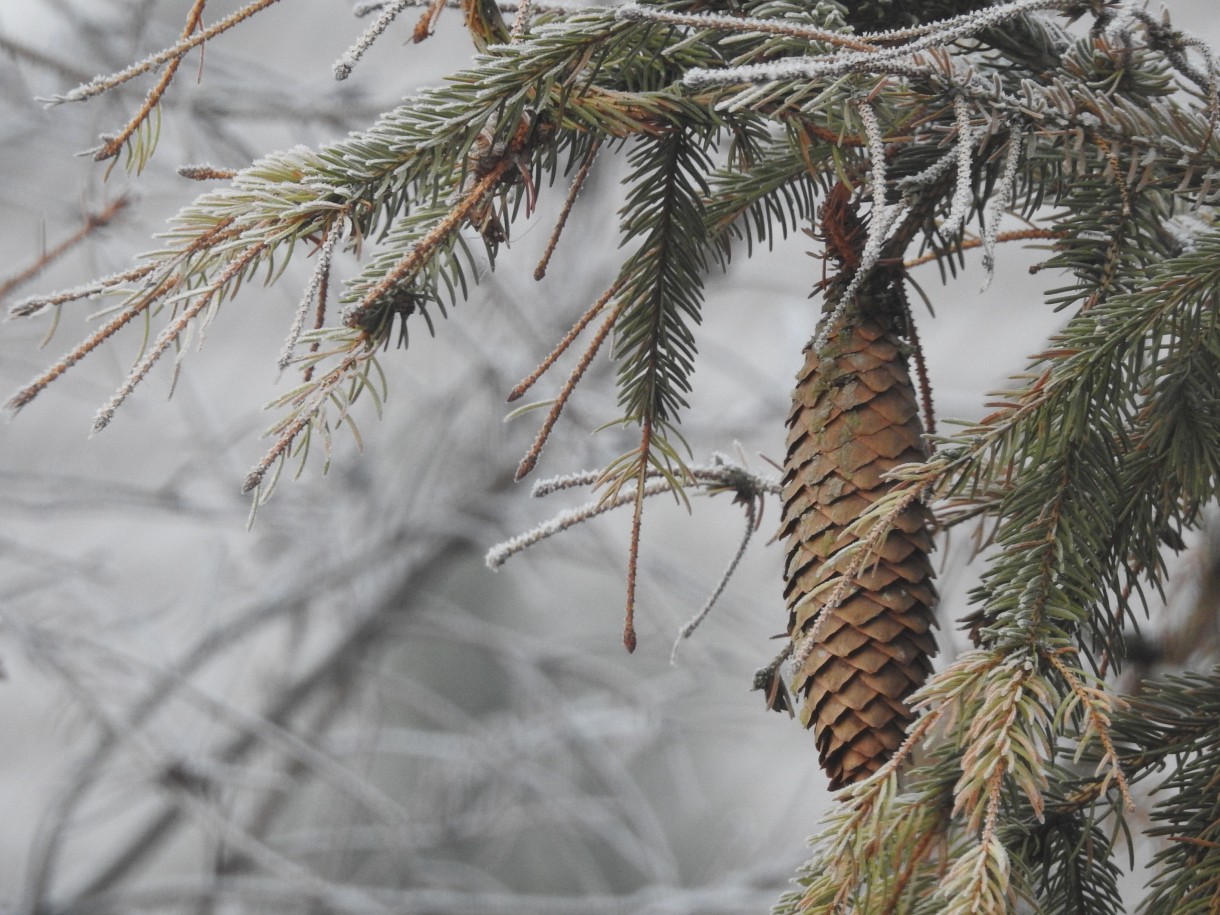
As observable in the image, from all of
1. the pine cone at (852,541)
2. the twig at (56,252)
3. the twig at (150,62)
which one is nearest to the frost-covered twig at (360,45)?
the twig at (150,62)

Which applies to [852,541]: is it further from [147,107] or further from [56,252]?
[56,252]

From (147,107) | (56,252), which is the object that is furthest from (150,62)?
(56,252)

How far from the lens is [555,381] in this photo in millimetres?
1663

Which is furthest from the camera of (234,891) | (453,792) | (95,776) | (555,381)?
(453,792)

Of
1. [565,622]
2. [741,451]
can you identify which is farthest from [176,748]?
[741,451]

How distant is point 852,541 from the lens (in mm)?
265

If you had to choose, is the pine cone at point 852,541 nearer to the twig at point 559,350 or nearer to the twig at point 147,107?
the twig at point 559,350

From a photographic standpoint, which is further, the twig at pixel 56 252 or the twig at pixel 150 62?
the twig at pixel 56 252

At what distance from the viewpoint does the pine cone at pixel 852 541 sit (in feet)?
0.86

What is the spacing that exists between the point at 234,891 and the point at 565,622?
40.1 inches

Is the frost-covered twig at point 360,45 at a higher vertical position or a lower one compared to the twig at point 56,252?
lower

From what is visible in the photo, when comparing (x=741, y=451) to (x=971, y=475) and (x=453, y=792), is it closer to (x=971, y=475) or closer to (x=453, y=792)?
(x=971, y=475)

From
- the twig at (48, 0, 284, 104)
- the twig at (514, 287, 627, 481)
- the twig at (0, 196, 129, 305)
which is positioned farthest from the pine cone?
the twig at (0, 196, 129, 305)

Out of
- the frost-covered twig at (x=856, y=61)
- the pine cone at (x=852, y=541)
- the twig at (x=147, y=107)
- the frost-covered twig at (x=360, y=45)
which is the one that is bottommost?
the pine cone at (x=852, y=541)
